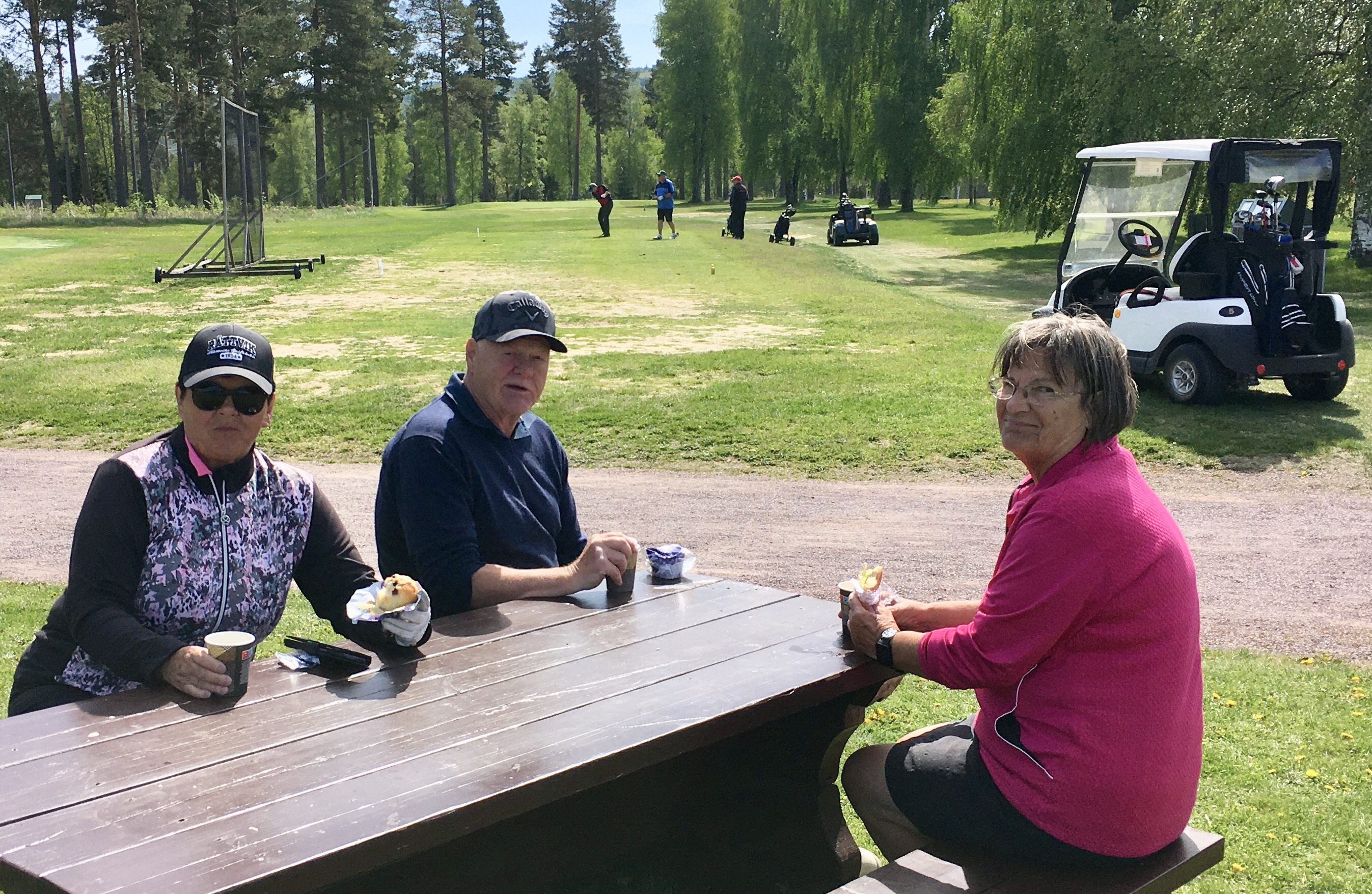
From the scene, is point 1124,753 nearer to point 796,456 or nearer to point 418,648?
point 418,648

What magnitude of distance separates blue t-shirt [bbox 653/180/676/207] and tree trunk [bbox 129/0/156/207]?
23.6 meters

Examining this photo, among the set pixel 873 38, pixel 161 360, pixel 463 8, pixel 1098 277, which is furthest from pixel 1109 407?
pixel 463 8

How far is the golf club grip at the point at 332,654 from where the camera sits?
2.83 meters

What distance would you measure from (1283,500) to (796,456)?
12.0 ft

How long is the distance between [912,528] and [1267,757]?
3.54 metres

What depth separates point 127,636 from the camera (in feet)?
9.29

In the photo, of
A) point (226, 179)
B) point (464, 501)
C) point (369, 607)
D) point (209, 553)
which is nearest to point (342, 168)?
point (226, 179)

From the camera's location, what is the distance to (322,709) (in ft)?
8.48

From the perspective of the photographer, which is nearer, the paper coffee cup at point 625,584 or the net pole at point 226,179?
the paper coffee cup at point 625,584

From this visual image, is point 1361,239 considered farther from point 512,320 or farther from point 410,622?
point 410,622

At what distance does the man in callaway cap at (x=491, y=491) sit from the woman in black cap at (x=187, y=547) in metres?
0.33

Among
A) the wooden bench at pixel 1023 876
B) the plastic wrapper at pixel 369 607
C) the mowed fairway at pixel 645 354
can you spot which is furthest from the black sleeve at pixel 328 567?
the mowed fairway at pixel 645 354

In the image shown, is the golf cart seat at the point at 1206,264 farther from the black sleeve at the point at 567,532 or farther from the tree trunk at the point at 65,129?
the tree trunk at the point at 65,129

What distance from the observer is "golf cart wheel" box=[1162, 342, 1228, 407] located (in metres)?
11.1
